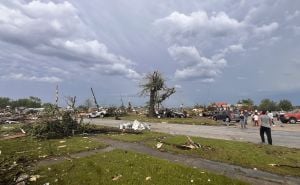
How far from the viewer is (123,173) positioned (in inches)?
381

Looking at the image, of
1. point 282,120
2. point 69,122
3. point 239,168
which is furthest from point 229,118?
point 239,168

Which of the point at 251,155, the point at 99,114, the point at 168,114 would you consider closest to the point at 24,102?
the point at 99,114

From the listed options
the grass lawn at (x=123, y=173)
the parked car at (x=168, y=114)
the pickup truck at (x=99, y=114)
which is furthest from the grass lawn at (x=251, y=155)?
the pickup truck at (x=99, y=114)

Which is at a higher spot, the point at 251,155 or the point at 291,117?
the point at 291,117

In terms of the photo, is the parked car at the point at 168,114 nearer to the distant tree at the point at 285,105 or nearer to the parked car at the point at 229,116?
the parked car at the point at 229,116

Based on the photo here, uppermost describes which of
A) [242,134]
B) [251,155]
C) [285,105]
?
[285,105]

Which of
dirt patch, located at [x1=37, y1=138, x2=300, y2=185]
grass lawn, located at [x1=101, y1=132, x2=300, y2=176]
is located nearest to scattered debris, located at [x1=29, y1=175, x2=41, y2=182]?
dirt patch, located at [x1=37, y1=138, x2=300, y2=185]

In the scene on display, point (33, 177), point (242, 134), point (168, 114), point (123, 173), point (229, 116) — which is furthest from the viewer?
point (168, 114)

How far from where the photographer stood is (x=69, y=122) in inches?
883

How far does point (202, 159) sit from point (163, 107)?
42946mm

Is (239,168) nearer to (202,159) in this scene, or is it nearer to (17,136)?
(202,159)

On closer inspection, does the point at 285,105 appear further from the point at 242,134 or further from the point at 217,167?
the point at 217,167

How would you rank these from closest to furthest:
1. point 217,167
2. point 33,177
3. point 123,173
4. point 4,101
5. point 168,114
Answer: point 33,177 → point 123,173 → point 217,167 → point 168,114 → point 4,101

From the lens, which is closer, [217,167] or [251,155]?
[217,167]
